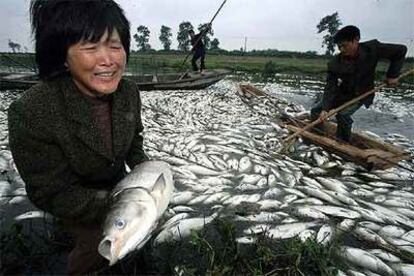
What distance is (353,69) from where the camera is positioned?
557 cm

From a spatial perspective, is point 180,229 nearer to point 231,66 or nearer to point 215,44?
point 231,66

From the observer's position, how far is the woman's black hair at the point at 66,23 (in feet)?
5.84

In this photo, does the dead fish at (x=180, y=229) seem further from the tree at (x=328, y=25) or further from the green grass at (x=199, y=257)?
the tree at (x=328, y=25)

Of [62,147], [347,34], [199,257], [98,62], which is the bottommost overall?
[199,257]

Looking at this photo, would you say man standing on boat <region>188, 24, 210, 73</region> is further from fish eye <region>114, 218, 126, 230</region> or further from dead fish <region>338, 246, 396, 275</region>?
fish eye <region>114, 218, 126, 230</region>

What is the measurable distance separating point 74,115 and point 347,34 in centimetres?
449

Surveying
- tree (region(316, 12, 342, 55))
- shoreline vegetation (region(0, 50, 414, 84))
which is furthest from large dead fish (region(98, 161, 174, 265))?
tree (region(316, 12, 342, 55))

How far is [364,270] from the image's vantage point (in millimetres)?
2785

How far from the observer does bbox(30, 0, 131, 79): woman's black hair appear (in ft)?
5.84

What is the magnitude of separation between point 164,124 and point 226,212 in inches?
159

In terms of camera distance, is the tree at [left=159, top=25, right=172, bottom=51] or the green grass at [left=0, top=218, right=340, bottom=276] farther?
the tree at [left=159, top=25, right=172, bottom=51]

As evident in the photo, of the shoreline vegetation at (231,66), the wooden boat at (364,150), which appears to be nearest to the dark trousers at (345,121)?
the wooden boat at (364,150)

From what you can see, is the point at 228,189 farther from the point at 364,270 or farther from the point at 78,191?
the point at 78,191

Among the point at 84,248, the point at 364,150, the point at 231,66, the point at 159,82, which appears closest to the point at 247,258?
the point at 84,248
